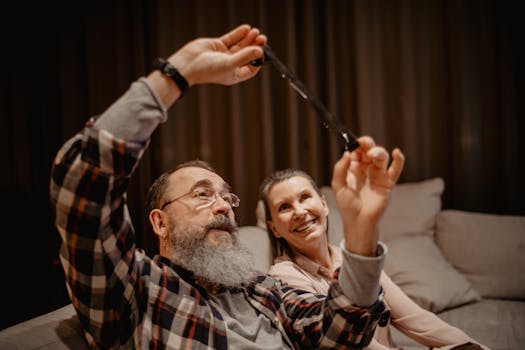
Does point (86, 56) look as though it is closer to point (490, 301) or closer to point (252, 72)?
point (252, 72)

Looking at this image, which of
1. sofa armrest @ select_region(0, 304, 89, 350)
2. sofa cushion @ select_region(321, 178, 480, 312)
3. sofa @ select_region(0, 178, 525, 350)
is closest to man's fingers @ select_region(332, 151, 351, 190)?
sofa armrest @ select_region(0, 304, 89, 350)

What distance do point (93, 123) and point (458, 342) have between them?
1.24m

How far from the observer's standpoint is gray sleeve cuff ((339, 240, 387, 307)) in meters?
A: 0.91

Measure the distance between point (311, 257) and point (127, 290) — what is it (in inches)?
31.5

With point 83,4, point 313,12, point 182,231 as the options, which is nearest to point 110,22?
point 83,4

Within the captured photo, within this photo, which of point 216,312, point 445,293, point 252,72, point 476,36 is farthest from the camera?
point 476,36

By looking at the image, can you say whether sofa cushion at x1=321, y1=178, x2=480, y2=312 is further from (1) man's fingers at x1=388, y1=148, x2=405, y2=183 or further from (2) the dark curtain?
(1) man's fingers at x1=388, y1=148, x2=405, y2=183

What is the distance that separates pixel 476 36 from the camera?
274 centimetres

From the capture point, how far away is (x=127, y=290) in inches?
38.3

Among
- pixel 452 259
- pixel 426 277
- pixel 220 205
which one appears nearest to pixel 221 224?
pixel 220 205

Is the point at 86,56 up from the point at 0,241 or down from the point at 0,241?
up

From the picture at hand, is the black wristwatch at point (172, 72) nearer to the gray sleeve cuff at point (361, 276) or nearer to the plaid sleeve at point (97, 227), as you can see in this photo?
the plaid sleeve at point (97, 227)

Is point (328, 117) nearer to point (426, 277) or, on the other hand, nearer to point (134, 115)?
point (134, 115)

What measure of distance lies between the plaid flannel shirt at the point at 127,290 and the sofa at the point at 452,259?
736mm
